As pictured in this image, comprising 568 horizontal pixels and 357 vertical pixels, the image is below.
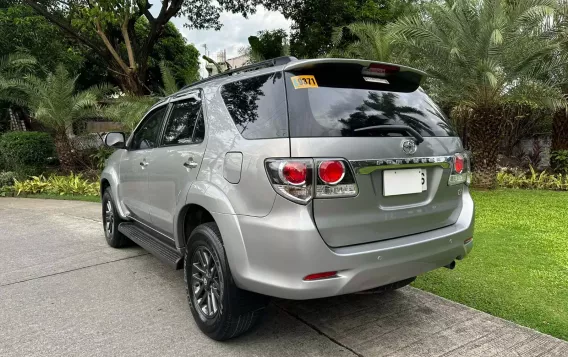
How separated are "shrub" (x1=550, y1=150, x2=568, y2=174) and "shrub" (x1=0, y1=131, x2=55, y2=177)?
45.7 feet

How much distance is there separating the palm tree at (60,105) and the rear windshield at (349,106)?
10322 millimetres

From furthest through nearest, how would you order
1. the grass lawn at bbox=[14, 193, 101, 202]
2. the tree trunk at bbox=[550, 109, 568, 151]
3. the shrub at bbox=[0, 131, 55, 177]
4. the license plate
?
the shrub at bbox=[0, 131, 55, 177] < the tree trunk at bbox=[550, 109, 568, 151] < the grass lawn at bbox=[14, 193, 101, 202] < the license plate

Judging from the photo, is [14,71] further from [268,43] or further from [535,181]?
[535,181]

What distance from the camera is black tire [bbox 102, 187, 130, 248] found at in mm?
4953

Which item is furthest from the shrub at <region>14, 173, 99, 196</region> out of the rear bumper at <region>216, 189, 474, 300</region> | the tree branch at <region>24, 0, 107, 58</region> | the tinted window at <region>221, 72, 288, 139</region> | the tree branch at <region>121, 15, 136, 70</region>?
the rear bumper at <region>216, 189, 474, 300</region>

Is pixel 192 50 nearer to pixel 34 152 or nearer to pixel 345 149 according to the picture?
pixel 34 152

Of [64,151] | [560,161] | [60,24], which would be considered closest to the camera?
[560,161]

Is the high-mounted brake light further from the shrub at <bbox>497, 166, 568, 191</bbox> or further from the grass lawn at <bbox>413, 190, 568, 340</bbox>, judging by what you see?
the shrub at <bbox>497, 166, 568, 191</bbox>

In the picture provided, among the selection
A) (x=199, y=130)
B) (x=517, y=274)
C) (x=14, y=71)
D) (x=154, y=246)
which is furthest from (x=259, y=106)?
(x=14, y=71)

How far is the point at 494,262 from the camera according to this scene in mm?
4168

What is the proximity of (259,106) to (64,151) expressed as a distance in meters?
11.1

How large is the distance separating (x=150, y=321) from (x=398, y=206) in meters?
2.05

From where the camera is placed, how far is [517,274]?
383cm

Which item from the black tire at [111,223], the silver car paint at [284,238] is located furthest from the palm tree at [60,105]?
the silver car paint at [284,238]
